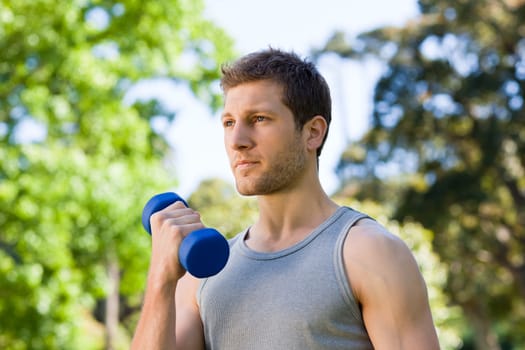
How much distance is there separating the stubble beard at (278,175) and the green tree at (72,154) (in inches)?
363

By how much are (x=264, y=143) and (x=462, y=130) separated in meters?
22.3

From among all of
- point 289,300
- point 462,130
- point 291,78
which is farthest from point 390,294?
point 462,130

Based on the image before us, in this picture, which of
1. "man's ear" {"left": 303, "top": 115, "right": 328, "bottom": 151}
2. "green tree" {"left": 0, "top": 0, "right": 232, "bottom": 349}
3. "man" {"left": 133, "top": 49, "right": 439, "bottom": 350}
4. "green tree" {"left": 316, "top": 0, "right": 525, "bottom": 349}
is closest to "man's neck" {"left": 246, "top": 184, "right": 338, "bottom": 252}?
"man" {"left": 133, "top": 49, "right": 439, "bottom": 350}

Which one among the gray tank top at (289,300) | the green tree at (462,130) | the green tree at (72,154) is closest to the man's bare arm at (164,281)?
the gray tank top at (289,300)

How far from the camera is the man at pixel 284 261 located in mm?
1855

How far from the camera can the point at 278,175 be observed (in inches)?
81.4

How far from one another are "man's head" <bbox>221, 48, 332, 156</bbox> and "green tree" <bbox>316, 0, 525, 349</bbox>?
20.8 meters

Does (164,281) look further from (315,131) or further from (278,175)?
(315,131)

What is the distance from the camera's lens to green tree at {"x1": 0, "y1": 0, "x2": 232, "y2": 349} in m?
11.0

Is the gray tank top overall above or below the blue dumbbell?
below

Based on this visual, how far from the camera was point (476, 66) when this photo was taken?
2288 centimetres

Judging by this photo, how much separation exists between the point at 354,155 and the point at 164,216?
27341mm

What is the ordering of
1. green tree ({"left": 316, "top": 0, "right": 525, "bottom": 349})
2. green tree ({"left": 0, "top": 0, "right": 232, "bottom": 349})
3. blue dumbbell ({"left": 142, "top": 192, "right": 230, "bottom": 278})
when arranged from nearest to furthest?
blue dumbbell ({"left": 142, "top": 192, "right": 230, "bottom": 278})
green tree ({"left": 0, "top": 0, "right": 232, "bottom": 349})
green tree ({"left": 316, "top": 0, "right": 525, "bottom": 349})

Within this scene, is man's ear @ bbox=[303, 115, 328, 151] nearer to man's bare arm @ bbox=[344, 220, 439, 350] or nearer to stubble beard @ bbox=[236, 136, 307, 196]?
stubble beard @ bbox=[236, 136, 307, 196]
